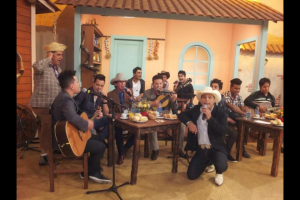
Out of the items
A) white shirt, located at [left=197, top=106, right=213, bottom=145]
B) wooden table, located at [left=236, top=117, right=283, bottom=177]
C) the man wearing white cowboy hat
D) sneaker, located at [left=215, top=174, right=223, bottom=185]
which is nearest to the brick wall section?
the man wearing white cowboy hat

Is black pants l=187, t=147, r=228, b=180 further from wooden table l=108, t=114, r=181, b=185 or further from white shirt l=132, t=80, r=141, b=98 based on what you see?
white shirt l=132, t=80, r=141, b=98

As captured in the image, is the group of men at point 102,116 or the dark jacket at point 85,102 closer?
the group of men at point 102,116

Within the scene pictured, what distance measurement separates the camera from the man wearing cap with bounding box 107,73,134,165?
4.11m

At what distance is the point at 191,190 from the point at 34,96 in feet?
9.83

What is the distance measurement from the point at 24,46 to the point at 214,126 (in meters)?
4.53

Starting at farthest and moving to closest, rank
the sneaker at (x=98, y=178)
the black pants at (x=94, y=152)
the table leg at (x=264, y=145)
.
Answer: the table leg at (x=264, y=145)
the sneaker at (x=98, y=178)
the black pants at (x=94, y=152)

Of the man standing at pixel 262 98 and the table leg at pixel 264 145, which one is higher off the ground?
the man standing at pixel 262 98

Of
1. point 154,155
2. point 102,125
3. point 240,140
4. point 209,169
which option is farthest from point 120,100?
point 240,140

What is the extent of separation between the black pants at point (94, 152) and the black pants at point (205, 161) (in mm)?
1377

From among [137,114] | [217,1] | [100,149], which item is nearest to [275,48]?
[217,1]

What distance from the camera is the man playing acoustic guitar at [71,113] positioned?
2899 mm

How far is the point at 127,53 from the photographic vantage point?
8250mm

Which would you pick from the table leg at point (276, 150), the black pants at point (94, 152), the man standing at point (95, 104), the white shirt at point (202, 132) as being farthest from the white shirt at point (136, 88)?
the table leg at point (276, 150)

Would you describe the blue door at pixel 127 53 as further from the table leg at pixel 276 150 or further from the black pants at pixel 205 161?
the table leg at pixel 276 150
